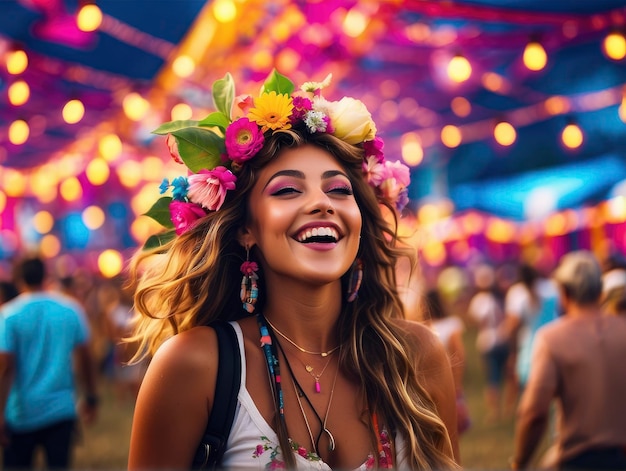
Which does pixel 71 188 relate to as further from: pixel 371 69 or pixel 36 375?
pixel 36 375

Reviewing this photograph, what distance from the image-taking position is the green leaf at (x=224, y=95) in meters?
2.75

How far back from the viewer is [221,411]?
7.41 ft

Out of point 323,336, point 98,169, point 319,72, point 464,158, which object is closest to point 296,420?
point 323,336

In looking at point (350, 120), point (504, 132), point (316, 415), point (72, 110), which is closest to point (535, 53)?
point (504, 132)

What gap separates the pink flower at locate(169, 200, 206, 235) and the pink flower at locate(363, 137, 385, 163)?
0.56 meters

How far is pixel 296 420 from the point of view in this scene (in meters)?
2.36

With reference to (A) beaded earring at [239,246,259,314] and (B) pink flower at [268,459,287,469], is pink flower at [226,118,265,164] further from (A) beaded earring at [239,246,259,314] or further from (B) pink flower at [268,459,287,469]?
(B) pink flower at [268,459,287,469]

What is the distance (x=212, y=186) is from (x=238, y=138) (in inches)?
6.5

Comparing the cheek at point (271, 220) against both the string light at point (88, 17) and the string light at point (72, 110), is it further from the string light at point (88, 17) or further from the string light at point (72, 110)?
the string light at point (72, 110)

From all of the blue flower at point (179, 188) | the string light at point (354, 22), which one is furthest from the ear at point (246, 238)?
the string light at point (354, 22)

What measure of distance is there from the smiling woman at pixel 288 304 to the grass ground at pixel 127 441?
408 centimetres

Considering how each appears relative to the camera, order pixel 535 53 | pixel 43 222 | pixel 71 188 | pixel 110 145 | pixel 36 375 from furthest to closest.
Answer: pixel 43 222, pixel 71 188, pixel 110 145, pixel 535 53, pixel 36 375

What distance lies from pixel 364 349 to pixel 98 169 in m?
11.3

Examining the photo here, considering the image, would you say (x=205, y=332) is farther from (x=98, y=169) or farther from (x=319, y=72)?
(x=98, y=169)
